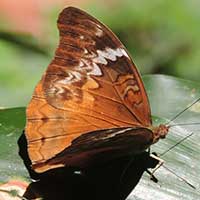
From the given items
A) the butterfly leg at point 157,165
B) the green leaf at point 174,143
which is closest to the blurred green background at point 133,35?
the green leaf at point 174,143

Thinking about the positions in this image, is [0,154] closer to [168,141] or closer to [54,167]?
[54,167]

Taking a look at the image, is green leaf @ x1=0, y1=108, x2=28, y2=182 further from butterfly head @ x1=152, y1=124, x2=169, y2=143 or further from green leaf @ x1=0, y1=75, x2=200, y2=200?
butterfly head @ x1=152, y1=124, x2=169, y2=143

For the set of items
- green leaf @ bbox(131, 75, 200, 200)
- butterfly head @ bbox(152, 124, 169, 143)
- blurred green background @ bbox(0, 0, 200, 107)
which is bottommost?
blurred green background @ bbox(0, 0, 200, 107)

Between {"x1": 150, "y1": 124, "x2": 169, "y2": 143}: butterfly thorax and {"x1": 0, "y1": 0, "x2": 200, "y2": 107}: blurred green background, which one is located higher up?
{"x1": 150, "y1": 124, "x2": 169, "y2": 143}: butterfly thorax

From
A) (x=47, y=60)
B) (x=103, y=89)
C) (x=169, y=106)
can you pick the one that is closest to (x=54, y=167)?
(x=103, y=89)

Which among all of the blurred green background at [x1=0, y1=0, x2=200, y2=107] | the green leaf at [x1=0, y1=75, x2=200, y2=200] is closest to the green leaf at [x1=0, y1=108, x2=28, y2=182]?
the green leaf at [x1=0, y1=75, x2=200, y2=200]

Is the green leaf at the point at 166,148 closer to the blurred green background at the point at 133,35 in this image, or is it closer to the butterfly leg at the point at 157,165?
the butterfly leg at the point at 157,165

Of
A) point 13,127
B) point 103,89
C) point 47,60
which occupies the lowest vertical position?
point 47,60
